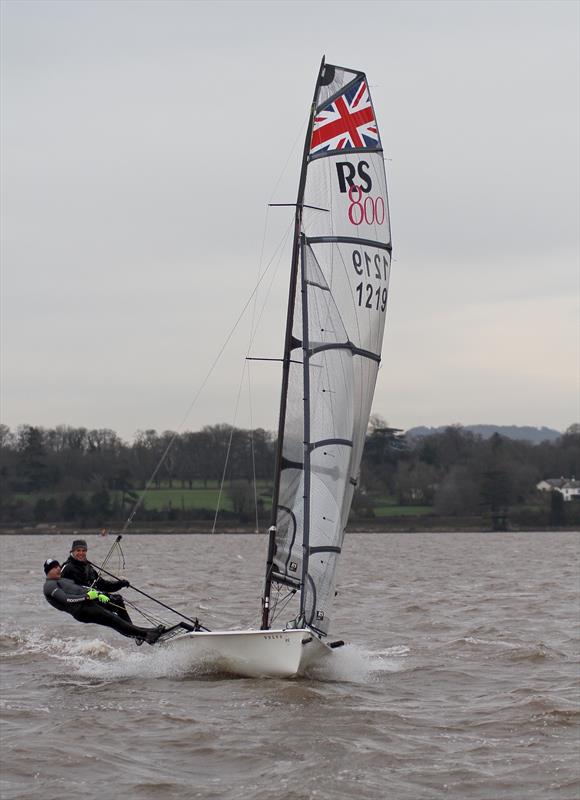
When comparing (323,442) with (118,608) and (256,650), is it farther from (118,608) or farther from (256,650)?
(118,608)

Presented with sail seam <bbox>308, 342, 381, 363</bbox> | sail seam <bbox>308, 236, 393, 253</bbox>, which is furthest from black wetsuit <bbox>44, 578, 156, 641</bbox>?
sail seam <bbox>308, 236, 393, 253</bbox>

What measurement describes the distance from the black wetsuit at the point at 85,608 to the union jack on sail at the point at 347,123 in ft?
18.2

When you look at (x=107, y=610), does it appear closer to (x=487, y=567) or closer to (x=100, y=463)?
(x=487, y=567)

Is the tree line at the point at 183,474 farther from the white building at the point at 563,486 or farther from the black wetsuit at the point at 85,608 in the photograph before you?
the black wetsuit at the point at 85,608

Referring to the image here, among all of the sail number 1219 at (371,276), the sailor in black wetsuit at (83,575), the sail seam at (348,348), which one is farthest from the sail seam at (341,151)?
the sailor in black wetsuit at (83,575)

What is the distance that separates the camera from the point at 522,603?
25.0 metres

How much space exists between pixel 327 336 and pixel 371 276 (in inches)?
37.0

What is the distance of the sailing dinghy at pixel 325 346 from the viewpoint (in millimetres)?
14484

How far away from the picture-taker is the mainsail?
14516mm

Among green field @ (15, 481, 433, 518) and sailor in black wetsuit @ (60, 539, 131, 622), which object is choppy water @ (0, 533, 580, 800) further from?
green field @ (15, 481, 433, 518)

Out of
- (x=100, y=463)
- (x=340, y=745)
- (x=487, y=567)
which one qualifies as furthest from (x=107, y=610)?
(x=100, y=463)

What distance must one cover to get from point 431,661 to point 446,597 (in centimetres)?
1050

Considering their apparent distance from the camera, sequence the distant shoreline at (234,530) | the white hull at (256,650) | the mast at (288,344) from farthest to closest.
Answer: the distant shoreline at (234,530) → the mast at (288,344) → the white hull at (256,650)

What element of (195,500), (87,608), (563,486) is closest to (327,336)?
(87,608)
